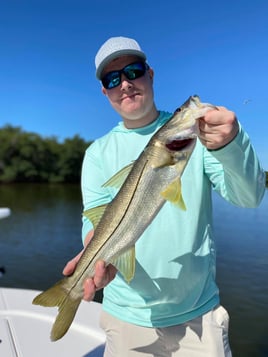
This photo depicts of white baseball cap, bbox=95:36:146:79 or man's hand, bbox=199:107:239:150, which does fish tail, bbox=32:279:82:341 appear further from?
white baseball cap, bbox=95:36:146:79

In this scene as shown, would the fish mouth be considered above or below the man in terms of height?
above

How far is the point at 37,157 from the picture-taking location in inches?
2958

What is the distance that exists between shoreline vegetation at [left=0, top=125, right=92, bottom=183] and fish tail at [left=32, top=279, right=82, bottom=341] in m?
71.6

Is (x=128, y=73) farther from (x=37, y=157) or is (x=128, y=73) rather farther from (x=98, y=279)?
(x=37, y=157)

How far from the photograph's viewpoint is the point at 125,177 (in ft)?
7.63

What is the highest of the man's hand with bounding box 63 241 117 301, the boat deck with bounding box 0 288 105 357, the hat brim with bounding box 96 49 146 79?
the hat brim with bounding box 96 49 146 79

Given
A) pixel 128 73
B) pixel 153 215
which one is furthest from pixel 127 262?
pixel 128 73

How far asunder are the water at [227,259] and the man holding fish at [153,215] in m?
6.79

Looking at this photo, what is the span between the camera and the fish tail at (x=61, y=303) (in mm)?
2326

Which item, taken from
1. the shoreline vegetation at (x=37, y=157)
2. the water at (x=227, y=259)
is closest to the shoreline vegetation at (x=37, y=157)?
the shoreline vegetation at (x=37, y=157)

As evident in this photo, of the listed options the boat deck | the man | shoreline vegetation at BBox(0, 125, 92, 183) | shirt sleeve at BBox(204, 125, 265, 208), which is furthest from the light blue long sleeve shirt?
shoreline vegetation at BBox(0, 125, 92, 183)

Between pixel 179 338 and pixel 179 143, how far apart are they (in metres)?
1.37

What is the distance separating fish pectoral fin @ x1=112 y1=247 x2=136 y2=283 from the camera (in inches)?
89.3

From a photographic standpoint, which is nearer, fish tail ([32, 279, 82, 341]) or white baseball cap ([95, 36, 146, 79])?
fish tail ([32, 279, 82, 341])
